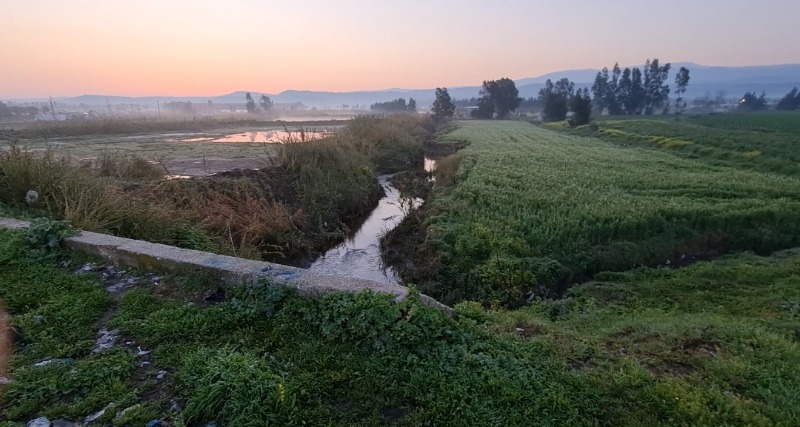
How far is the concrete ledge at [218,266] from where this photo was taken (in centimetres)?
421

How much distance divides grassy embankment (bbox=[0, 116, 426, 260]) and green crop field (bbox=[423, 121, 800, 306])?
3661 mm

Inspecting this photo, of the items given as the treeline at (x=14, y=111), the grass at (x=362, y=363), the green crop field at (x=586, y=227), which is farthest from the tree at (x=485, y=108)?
the treeline at (x=14, y=111)

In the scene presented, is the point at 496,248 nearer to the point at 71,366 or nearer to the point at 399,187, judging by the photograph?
the point at 71,366

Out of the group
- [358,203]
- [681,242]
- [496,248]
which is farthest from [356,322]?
[358,203]

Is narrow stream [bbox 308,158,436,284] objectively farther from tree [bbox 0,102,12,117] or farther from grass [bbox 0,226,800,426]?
tree [bbox 0,102,12,117]

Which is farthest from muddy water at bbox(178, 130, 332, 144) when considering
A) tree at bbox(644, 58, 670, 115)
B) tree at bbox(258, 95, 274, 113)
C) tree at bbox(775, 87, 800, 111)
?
tree at bbox(775, 87, 800, 111)

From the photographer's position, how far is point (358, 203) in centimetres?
1500

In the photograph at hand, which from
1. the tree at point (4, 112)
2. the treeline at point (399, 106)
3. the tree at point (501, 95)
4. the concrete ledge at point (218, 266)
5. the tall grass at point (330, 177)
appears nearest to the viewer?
the concrete ledge at point (218, 266)

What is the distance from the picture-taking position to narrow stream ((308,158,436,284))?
9.55 metres

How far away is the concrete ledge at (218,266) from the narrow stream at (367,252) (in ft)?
8.37

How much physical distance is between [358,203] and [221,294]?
1063 cm

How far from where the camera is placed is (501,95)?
78.8 m

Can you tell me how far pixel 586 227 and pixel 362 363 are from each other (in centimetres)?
764

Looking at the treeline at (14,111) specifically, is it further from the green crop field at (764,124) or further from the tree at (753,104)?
the tree at (753,104)
